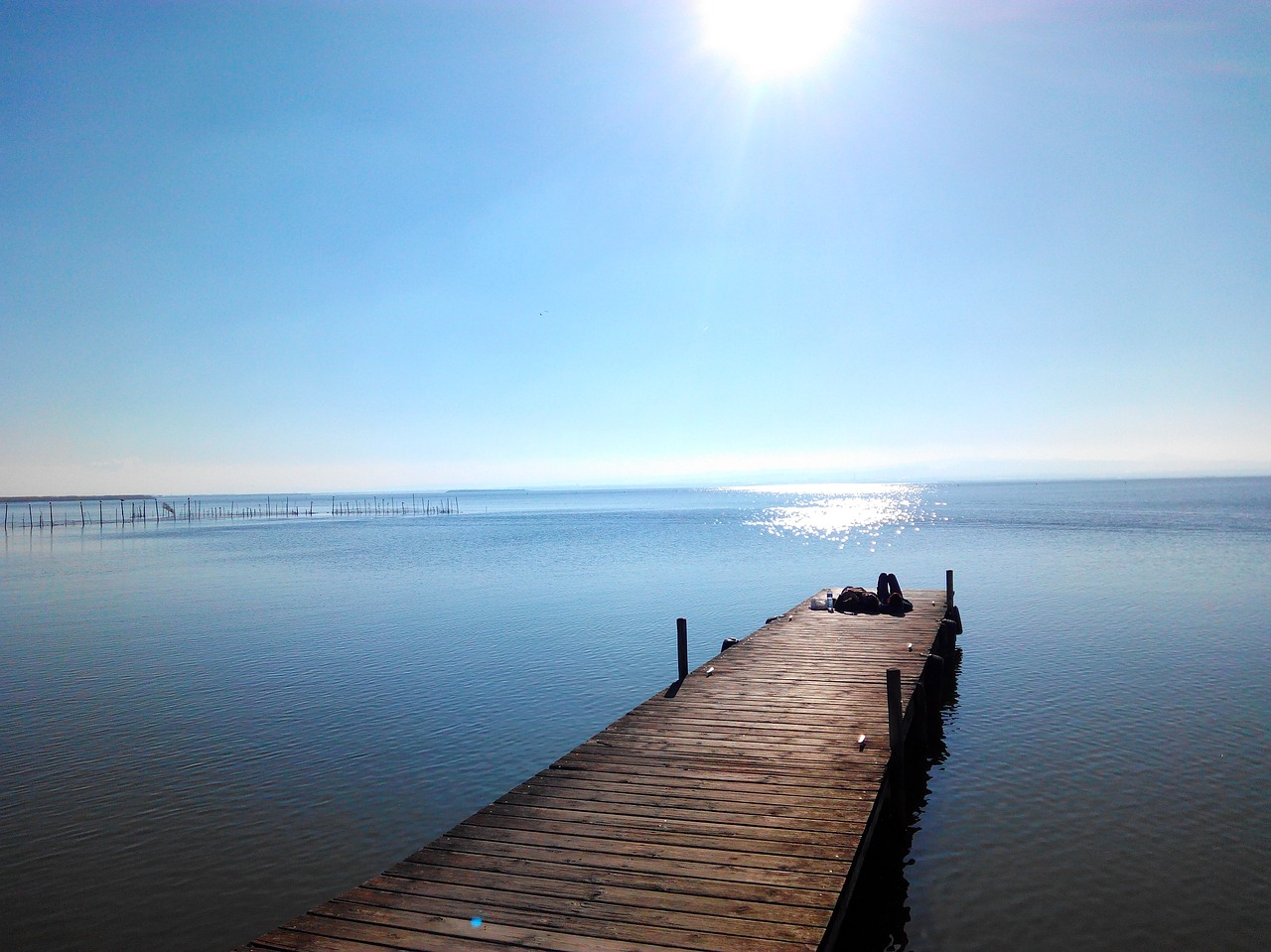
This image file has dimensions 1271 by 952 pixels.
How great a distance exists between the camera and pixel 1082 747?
49.5 ft

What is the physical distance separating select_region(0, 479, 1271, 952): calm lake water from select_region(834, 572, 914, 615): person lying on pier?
2.77 metres

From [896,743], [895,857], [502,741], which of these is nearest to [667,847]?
[896,743]

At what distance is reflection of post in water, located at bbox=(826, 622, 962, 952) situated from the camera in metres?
9.47

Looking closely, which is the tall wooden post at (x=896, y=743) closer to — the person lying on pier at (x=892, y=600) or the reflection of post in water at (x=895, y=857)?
the reflection of post in water at (x=895, y=857)

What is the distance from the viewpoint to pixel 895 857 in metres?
11.3

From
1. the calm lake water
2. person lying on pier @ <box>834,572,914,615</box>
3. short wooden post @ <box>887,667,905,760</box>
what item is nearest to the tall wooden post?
short wooden post @ <box>887,667,905,760</box>

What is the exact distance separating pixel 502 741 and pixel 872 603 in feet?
41.1

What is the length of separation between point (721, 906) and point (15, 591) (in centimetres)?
4566

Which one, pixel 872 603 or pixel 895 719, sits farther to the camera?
pixel 872 603

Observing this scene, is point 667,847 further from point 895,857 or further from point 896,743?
point 895,857

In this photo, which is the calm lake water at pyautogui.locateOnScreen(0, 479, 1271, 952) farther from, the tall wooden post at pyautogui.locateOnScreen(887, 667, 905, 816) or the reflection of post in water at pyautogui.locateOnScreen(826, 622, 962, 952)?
the tall wooden post at pyautogui.locateOnScreen(887, 667, 905, 816)

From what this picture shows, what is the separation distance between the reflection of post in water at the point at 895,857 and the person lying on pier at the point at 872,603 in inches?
269

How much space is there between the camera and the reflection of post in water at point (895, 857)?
9.47 meters

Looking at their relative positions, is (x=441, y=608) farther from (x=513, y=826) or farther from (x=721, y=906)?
(x=721, y=906)
